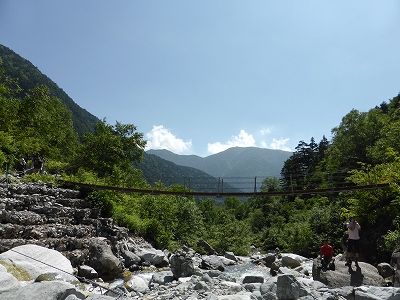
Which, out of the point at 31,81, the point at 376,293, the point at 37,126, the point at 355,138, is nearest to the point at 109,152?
the point at 37,126

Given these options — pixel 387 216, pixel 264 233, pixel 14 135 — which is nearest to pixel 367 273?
pixel 387 216

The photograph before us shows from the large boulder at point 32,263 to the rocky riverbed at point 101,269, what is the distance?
0.07 feet

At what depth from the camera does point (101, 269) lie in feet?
32.2

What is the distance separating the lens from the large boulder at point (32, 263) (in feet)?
22.7

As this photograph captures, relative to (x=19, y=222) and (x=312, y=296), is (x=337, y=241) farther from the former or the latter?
(x=19, y=222)

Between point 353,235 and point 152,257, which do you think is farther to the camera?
point 152,257

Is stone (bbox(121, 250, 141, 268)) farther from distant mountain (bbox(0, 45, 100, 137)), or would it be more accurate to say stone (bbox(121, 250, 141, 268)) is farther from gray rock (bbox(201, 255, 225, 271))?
distant mountain (bbox(0, 45, 100, 137))

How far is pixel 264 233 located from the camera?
41.5 metres

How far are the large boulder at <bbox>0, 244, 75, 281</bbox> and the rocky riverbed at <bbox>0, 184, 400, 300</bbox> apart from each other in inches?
0.9

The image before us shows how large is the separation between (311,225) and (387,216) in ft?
29.3

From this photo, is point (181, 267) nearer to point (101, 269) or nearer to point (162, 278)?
point (162, 278)

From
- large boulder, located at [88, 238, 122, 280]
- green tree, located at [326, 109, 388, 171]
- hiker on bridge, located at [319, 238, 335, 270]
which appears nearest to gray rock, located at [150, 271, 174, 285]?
large boulder, located at [88, 238, 122, 280]

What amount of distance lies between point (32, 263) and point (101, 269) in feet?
8.37

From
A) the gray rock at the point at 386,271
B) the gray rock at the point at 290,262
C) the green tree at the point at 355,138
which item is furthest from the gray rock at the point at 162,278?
the green tree at the point at 355,138
